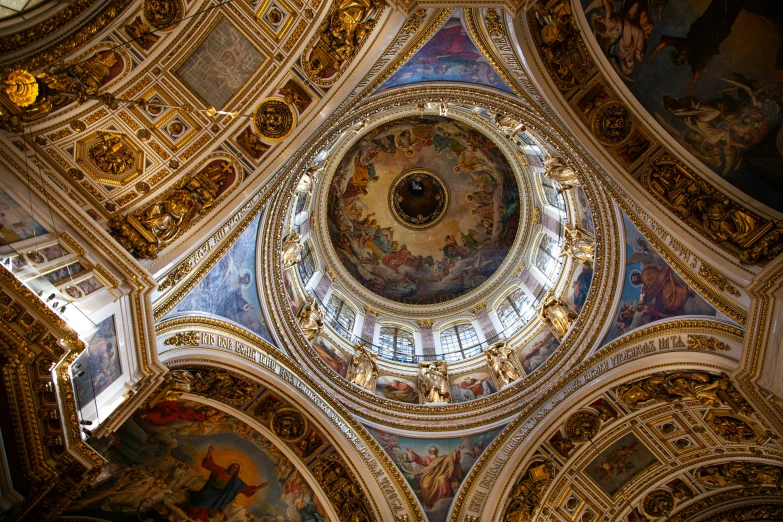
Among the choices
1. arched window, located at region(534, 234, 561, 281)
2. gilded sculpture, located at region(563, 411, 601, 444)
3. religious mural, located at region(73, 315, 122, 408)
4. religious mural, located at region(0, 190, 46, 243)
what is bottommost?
religious mural, located at region(73, 315, 122, 408)

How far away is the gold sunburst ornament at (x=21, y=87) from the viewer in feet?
25.1

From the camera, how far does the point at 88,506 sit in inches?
467

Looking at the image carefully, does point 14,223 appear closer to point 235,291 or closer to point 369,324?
point 235,291

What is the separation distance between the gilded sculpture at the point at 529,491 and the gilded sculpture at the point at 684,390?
3.10 m

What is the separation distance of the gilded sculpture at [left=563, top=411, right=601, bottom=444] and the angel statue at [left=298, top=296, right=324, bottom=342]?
8.23 meters

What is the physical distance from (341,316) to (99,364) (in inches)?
487

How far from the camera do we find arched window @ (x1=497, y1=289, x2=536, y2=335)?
18.5 meters

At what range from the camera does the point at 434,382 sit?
17.2 metres

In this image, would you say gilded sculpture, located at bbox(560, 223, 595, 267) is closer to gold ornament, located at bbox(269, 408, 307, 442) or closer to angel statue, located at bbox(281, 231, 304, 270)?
angel statue, located at bbox(281, 231, 304, 270)

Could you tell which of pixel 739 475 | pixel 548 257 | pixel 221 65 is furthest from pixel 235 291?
pixel 739 475

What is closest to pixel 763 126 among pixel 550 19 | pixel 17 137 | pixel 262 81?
pixel 550 19

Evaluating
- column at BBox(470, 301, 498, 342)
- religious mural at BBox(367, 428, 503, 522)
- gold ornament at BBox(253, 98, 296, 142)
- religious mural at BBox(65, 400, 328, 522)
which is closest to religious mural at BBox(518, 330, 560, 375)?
column at BBox(470, 301, 498, 342)

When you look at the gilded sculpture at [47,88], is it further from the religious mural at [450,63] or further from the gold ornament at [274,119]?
the religious mural at [450,63]

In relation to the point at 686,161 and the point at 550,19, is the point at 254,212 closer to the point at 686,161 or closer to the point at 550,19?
the point at 550,19
